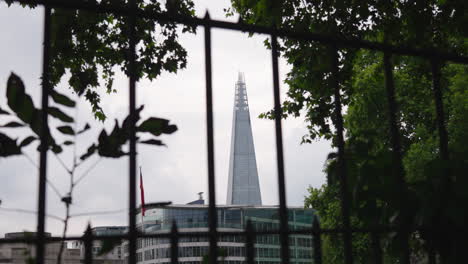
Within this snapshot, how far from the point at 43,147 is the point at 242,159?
169m

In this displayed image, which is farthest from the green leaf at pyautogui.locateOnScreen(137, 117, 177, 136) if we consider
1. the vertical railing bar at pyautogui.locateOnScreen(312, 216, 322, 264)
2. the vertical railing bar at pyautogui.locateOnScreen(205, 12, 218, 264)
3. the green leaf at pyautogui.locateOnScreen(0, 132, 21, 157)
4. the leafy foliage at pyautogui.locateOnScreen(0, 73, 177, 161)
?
the vertical railing bar at pyautogui.locateOnScreen(312, 216, 322, 264)

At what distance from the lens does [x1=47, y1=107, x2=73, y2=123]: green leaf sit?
1833 mm

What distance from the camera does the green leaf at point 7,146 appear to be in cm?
172

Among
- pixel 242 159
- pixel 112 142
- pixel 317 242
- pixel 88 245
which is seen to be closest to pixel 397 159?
pixel 317 242

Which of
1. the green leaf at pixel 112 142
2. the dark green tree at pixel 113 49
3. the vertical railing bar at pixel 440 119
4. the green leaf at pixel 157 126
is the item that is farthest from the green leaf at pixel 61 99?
the dark green tree at pixel 113 49

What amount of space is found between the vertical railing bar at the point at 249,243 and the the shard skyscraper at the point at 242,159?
165m

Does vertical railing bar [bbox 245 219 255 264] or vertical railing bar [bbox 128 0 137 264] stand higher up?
vertical railing bar [bbox 128 0 137 264]

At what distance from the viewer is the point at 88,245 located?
1.67 m

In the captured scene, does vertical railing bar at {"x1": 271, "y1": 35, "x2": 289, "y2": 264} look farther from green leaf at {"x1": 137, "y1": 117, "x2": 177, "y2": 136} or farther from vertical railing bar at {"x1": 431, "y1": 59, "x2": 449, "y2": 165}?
vertical railing bar at {"x1": 431, "y1": 59, "x2": 449, "y2": 165}

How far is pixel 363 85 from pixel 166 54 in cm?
1246

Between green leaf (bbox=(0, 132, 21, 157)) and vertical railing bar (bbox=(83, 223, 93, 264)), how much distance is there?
371mm

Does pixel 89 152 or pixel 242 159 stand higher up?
pixel 242 159

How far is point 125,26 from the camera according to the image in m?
9.20

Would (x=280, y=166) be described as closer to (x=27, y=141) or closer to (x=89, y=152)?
(x=89, y=152)
